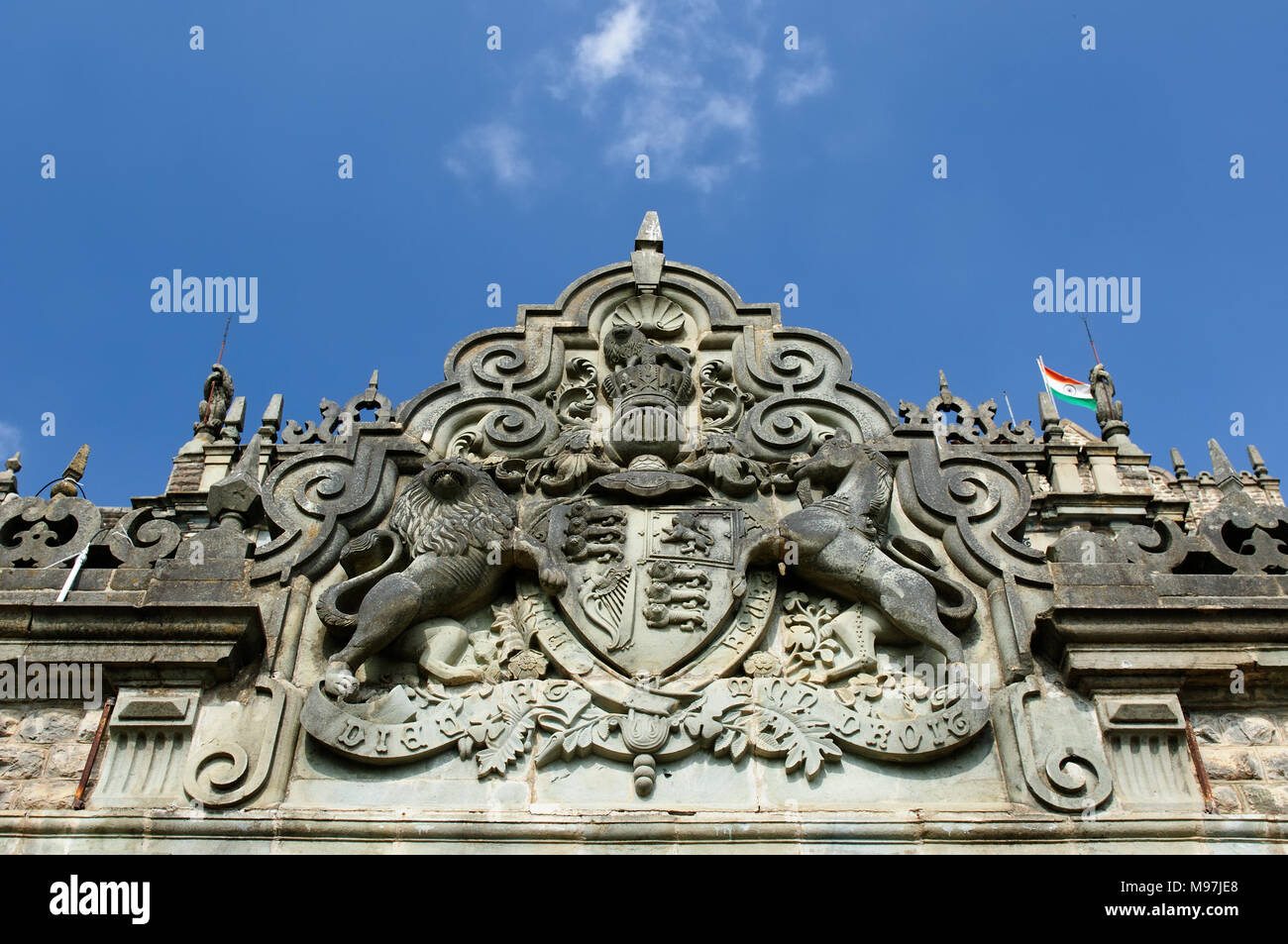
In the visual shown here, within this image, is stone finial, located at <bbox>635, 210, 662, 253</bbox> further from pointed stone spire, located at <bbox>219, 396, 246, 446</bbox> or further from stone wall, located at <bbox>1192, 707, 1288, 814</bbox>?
stone wall, located at <bbox>1192, 707, 1288, 814</bbox>

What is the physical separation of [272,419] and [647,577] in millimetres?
4389

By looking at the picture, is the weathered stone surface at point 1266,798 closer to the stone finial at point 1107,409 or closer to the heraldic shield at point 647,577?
the heraldic shield at point 647,577

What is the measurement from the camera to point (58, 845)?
631 centimetres

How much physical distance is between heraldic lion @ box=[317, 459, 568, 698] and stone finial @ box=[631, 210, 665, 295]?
2400 mm

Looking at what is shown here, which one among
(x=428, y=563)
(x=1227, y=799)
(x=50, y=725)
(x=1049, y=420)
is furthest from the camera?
(x=1049, y=420)

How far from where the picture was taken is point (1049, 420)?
9.88 metres

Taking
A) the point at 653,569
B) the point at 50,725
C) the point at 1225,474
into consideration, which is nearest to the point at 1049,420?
the point at 1225,474

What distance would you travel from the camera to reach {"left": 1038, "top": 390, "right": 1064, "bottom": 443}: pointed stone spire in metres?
9.34

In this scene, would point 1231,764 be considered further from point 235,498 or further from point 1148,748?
point 235,498

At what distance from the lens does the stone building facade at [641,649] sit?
6.55 metres

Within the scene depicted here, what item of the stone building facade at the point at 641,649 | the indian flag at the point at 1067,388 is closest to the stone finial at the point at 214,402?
the stone building facade at the point at 641,649

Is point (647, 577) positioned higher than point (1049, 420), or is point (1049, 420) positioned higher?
point (1049, 420)

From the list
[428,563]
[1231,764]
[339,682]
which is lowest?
[1231,764]
